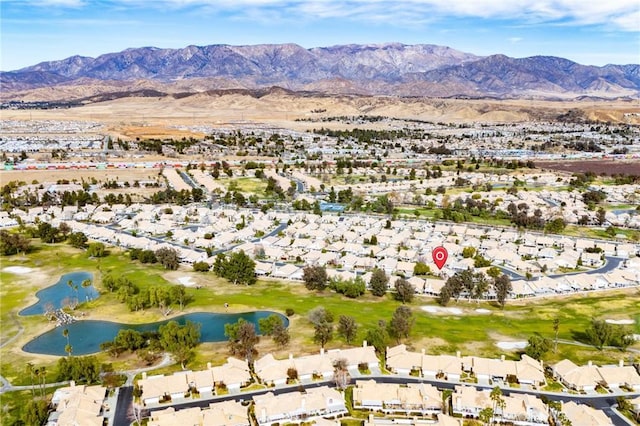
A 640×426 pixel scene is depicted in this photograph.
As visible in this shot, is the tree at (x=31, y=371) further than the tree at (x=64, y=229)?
No

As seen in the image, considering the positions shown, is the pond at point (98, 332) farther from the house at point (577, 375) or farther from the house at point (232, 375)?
the house at point (577, 375)

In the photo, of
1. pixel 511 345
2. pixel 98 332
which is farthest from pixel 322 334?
pixel 98 332

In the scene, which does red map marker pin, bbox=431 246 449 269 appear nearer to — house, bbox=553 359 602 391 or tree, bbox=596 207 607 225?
house, bbox=553 359 602 391

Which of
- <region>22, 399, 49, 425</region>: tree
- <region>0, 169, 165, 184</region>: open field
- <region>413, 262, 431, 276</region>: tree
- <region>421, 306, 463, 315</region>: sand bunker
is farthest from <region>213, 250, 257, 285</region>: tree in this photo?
<region>0, 169, 165, 184</region>: open field

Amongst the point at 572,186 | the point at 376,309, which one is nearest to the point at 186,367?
the point at 376,309

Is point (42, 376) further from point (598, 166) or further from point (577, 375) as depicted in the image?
point (598, 166)

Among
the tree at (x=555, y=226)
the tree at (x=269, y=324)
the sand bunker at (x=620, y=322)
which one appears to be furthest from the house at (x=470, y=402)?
the tree at (x=555, y=226)
